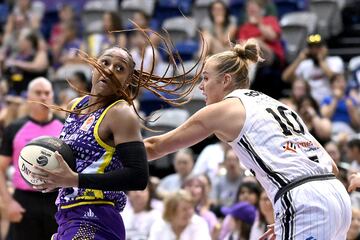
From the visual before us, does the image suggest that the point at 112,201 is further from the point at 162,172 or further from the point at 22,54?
the point at 22,54

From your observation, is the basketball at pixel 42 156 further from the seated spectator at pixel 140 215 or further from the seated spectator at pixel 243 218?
the seated spectator at pixel 140 215

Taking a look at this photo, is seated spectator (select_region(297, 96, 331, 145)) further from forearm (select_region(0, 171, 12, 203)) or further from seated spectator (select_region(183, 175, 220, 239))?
forearm (select_region(0, 171, 12, 203))

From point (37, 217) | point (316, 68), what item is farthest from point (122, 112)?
point (316, 68)

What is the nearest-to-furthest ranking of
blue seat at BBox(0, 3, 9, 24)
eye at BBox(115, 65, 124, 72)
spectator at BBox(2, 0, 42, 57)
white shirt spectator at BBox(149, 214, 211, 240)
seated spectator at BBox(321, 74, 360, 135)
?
1. eye at BBox(115, 65, 124, 72)
2. white shirt spectator at BBox(149, 214, 211, 240)
3. seated spectator at BBox(321, 74, 360, 135)
4. spectator at BBox(2, 0, 42, 57)
5. blue seat at BBox(0, 3, 9, 24)

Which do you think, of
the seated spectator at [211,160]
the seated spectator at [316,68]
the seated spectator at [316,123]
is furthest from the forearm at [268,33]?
the seated spectator at [211,160]

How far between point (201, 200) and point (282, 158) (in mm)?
4922

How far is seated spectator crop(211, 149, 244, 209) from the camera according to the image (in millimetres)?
10383

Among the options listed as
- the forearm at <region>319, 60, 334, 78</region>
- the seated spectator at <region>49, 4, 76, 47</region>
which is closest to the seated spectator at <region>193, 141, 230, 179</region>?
the forearm at <region>319, 60, 334, 78</region>

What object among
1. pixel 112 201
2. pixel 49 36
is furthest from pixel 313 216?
pixel 49 36

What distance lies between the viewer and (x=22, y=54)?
14.4 m

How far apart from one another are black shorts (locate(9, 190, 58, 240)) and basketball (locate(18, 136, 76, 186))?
10.2 ft

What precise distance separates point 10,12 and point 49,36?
0.95m

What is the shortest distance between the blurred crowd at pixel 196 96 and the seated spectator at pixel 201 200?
11 mm

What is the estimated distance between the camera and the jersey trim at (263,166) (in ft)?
16.4
